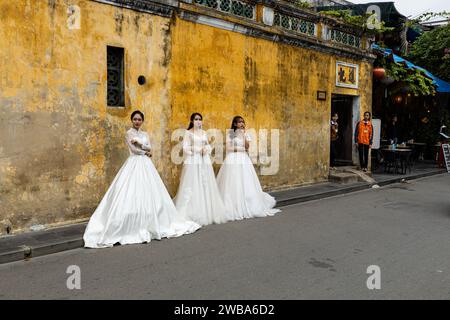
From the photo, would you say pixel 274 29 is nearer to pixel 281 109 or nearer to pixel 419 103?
pixel 281 109

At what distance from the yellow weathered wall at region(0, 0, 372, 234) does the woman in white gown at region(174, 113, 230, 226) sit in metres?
0.73

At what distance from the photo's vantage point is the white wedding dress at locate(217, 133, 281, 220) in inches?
339

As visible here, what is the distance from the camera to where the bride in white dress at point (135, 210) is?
653 centimetres

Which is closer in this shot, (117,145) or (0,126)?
(0,126)

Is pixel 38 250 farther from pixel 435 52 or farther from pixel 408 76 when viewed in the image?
pixel 435 52

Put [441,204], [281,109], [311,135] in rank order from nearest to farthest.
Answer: [441,204], [281,109], [311,135]

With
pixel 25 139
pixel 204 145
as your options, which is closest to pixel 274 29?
pixel 204 145

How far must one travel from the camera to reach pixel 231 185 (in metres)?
8.72

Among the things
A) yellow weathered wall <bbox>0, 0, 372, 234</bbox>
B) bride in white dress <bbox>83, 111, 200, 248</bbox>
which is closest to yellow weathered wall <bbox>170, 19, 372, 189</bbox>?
yellow weathered wall <bbox>0, 0, 372, 234</bbox>

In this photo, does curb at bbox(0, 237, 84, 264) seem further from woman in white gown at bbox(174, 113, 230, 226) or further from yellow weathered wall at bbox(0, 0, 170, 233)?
woman in white gown at bbox(174, 113, 230, 226)

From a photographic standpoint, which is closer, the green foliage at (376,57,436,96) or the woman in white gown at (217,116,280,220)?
the woman in white gown at (217,116,280,220)
